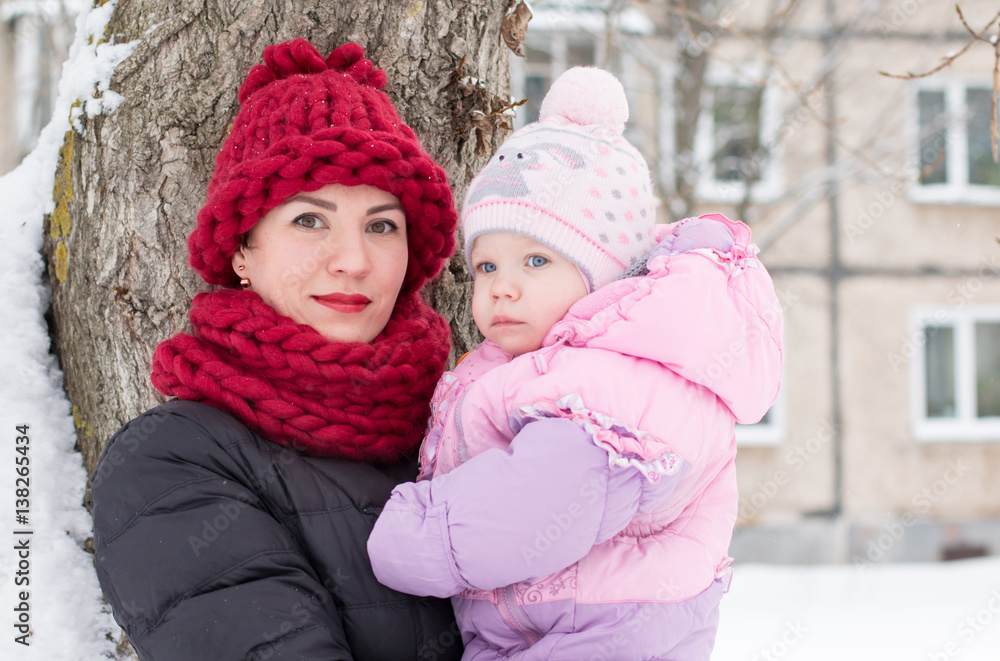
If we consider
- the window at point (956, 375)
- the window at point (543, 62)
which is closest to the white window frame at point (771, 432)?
the window at point (956, 375)

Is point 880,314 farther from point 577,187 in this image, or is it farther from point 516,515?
point 516,515

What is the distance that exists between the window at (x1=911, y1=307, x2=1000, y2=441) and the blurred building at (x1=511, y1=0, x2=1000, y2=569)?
0.02 metres

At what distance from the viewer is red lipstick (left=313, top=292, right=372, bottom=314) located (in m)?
1.76

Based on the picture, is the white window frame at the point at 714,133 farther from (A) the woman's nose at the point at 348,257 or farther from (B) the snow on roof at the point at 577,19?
(A) the woman's nose at the point at 348,257

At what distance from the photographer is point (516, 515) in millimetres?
1396

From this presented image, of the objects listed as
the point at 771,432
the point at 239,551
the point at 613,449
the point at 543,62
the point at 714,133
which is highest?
the point at 543,62

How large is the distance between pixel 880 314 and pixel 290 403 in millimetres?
9167

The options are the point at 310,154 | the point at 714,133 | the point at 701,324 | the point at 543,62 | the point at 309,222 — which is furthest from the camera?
the point at 543,62

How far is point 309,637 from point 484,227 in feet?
2.99

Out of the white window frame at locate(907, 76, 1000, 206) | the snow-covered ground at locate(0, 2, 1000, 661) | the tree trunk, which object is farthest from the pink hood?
the white window frame at locate(907, 76, 1000, 206)

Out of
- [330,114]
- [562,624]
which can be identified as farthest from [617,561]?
[330,114]

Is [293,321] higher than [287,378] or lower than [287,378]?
higher

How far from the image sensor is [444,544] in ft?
4.72

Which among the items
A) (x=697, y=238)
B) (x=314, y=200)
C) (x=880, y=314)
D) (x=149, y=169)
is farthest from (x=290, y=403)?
(x=880, y=314)
